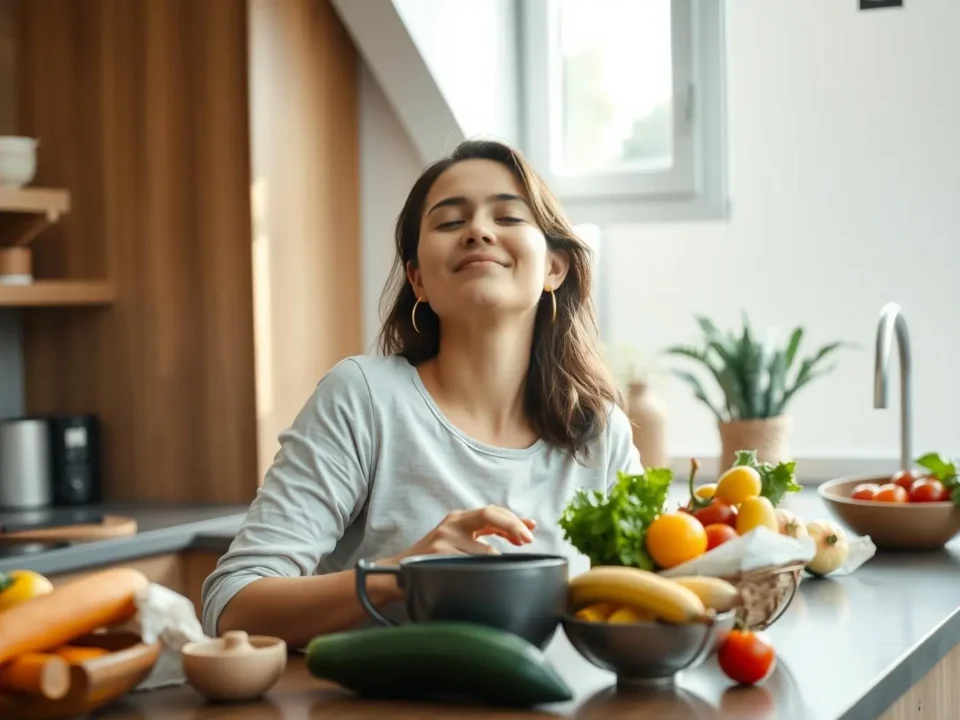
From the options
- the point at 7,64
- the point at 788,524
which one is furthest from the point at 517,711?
the point at 7,64

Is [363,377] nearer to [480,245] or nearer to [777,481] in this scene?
[480,245]

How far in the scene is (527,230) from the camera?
185 cm

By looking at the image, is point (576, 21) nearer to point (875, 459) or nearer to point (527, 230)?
point (875, 459)

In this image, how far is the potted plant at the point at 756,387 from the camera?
10.2ft

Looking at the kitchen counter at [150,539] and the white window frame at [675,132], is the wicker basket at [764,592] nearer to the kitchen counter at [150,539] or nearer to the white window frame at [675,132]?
the kitchen counter at [150,539]

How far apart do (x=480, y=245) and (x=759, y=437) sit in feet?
4.79

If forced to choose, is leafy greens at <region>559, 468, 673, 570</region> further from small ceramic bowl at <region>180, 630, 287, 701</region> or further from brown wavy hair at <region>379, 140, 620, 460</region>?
brown wavy hair at <region>379, 140, 620, 460</region>

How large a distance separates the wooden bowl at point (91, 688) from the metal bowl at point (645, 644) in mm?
373

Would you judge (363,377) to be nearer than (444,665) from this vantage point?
No

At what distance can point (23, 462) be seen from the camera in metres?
3.11

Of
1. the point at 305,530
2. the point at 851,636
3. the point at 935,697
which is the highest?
the point at 305,530

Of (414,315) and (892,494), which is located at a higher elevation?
(414,315)

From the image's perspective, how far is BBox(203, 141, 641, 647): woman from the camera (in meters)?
1.73

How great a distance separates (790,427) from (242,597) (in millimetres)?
1880
